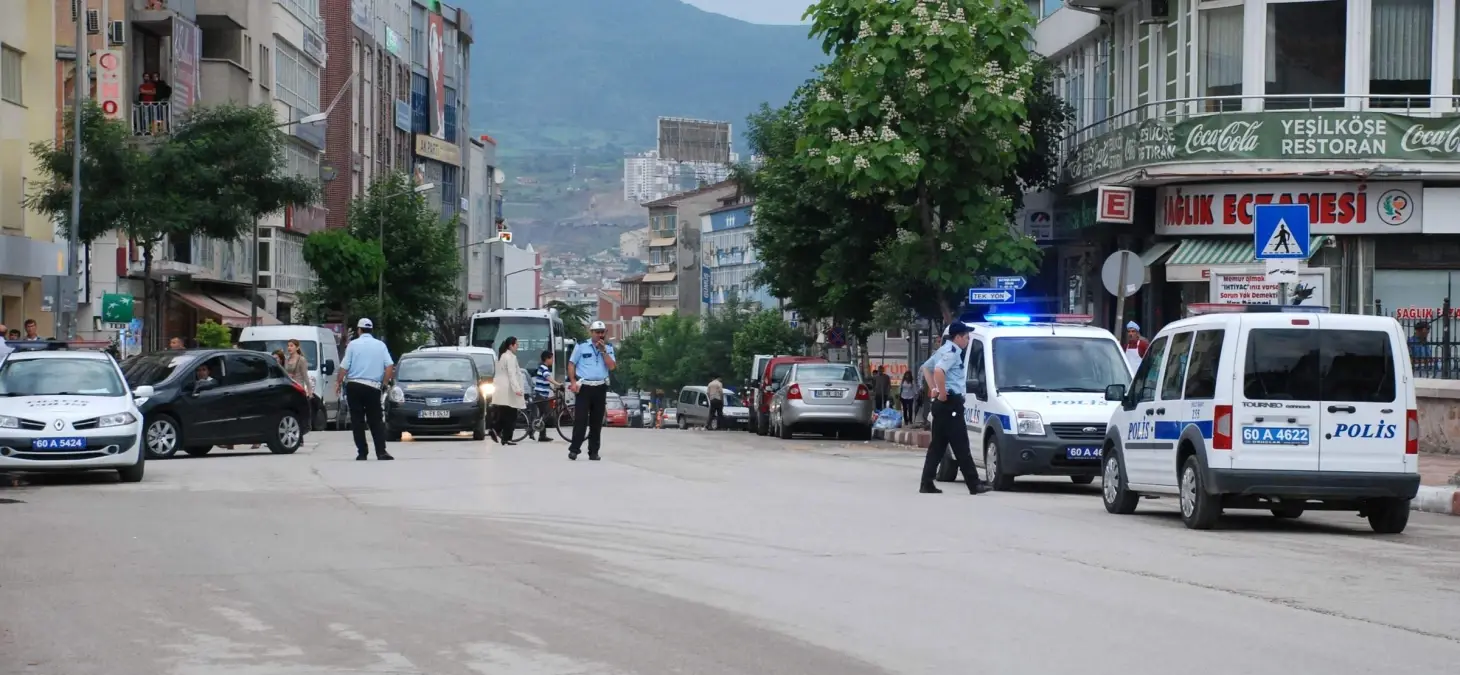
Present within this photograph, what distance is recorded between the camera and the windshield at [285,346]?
4609 centimetres

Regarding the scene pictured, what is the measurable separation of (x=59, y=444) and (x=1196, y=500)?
39.4ft

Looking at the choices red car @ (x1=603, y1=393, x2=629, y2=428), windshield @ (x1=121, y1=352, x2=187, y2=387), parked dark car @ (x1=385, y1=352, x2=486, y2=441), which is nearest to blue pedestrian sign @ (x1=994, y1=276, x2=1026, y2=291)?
parked dark car @ (x1=385, y1=352, x2=486, y2=441)

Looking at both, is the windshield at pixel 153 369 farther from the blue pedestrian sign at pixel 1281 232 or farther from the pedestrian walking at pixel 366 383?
the blue pedestrian sign at pixel 1281 232

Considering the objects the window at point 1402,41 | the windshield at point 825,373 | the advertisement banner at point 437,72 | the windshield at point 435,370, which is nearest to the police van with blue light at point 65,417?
the windshield at point 435,370

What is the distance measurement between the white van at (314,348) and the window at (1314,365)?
105ft

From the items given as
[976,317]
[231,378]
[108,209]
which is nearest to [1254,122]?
[976,317]

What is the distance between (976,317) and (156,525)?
30.2m

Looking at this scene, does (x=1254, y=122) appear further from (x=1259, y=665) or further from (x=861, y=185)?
(x=1259, y=665)

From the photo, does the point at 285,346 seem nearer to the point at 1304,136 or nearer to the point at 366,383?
the point at 366,383

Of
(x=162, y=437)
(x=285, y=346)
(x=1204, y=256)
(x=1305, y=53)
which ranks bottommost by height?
(x=162, y=437)

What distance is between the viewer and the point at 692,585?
11727 mm

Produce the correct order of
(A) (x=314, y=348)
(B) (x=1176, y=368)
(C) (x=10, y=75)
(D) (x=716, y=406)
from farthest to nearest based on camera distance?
1. (D) (x=716, y=406)
2. (A) (x=314, y=348)
3. (C) (x=10, y=75)
4. (B) (x=1176, y=368)

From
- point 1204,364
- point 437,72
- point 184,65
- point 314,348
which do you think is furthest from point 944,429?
point 437,72

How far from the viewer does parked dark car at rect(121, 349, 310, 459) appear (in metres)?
27.7
